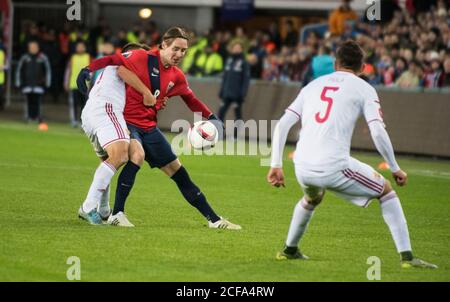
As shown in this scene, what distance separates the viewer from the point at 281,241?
11.0 metres

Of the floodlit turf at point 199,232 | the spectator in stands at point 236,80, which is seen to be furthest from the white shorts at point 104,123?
the spectator in stands at point 236,80

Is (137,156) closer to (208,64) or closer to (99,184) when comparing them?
(99,184)

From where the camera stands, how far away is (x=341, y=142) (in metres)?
9.09

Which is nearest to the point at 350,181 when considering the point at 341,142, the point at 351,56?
the point at 341,142

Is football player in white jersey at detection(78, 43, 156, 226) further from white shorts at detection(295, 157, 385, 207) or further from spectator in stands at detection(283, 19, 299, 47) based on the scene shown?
spectator in stands at detection(283, 19, 299, 47)

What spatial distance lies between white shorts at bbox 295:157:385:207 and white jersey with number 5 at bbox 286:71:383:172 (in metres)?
0.05

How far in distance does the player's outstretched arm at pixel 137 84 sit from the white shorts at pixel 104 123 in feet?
1.05

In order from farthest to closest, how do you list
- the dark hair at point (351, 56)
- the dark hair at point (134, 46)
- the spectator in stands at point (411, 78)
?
1. the spectator in stands at point (411, 78)
2. the dark hair at point (134, 46)
3. the dark hair at point (351, 56)

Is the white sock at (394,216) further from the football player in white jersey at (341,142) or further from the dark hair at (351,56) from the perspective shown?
the dark hair at (351,56)

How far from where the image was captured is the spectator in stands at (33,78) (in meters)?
28.1

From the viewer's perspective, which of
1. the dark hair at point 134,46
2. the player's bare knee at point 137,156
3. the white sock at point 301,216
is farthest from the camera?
the dark hair at point 134,46
